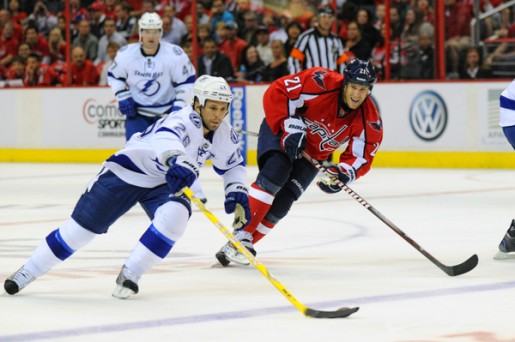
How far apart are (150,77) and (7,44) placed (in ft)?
22.9

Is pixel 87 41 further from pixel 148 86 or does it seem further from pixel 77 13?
pixel 148 86

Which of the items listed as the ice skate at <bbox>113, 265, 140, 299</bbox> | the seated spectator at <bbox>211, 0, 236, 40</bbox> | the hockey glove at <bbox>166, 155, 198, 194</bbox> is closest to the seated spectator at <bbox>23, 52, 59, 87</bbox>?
the seated spectator at <bbox>211, 0, 236, 40</bbox>

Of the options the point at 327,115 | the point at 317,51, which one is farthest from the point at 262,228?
the point at 317,51

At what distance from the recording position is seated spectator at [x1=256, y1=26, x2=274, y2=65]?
44.5ft

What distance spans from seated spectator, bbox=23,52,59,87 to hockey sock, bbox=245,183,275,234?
9232 mm

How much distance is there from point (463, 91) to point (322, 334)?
870cm

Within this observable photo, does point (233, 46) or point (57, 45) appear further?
point (57, 45)

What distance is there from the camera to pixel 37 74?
15.0 metres

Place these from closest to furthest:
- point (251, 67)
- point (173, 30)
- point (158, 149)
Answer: point (158, 149) < point (251, 67) < point (173, 30)

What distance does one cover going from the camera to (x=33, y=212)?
891cm

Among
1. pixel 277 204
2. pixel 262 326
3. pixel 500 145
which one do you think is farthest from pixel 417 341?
pixel 500 145

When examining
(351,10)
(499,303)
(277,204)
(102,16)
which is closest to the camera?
(499,303)

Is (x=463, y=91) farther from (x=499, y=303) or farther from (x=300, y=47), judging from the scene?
(x=499, y=303)

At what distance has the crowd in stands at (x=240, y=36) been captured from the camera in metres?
12.7
